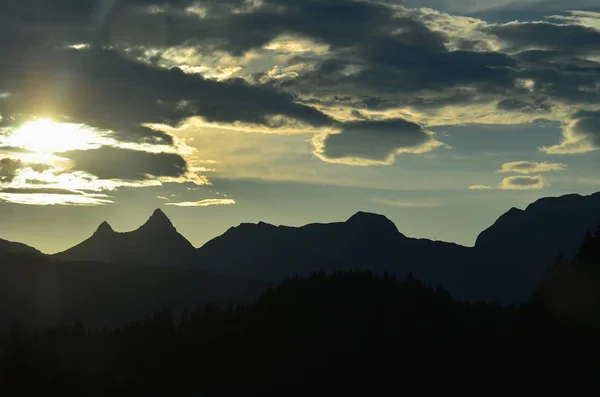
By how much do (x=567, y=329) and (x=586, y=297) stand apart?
29.9 feet

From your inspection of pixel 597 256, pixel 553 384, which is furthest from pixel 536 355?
pixel 597 256

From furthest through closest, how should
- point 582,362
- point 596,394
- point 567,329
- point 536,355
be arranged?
point 536,355 < point 567,329 < point 582,362 < point 596,394

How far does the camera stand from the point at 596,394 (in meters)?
155

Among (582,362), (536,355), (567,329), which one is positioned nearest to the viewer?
(582,362)

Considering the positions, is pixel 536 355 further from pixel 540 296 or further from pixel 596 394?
pixel 596 394

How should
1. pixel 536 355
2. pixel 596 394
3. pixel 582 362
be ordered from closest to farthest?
pixel 596 394 → pixel 582 362 → pixel 536 355

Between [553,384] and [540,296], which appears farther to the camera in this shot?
[540,296]

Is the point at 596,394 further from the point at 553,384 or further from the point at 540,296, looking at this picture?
the point at 540,296

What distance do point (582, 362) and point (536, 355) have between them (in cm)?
2414

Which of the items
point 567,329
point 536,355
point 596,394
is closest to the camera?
point 596,394

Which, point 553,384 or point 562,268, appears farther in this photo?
point 562,268

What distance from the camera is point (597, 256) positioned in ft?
606

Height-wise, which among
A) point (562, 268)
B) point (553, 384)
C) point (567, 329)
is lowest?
point (553, 384)

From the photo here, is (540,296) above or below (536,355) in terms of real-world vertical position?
above
